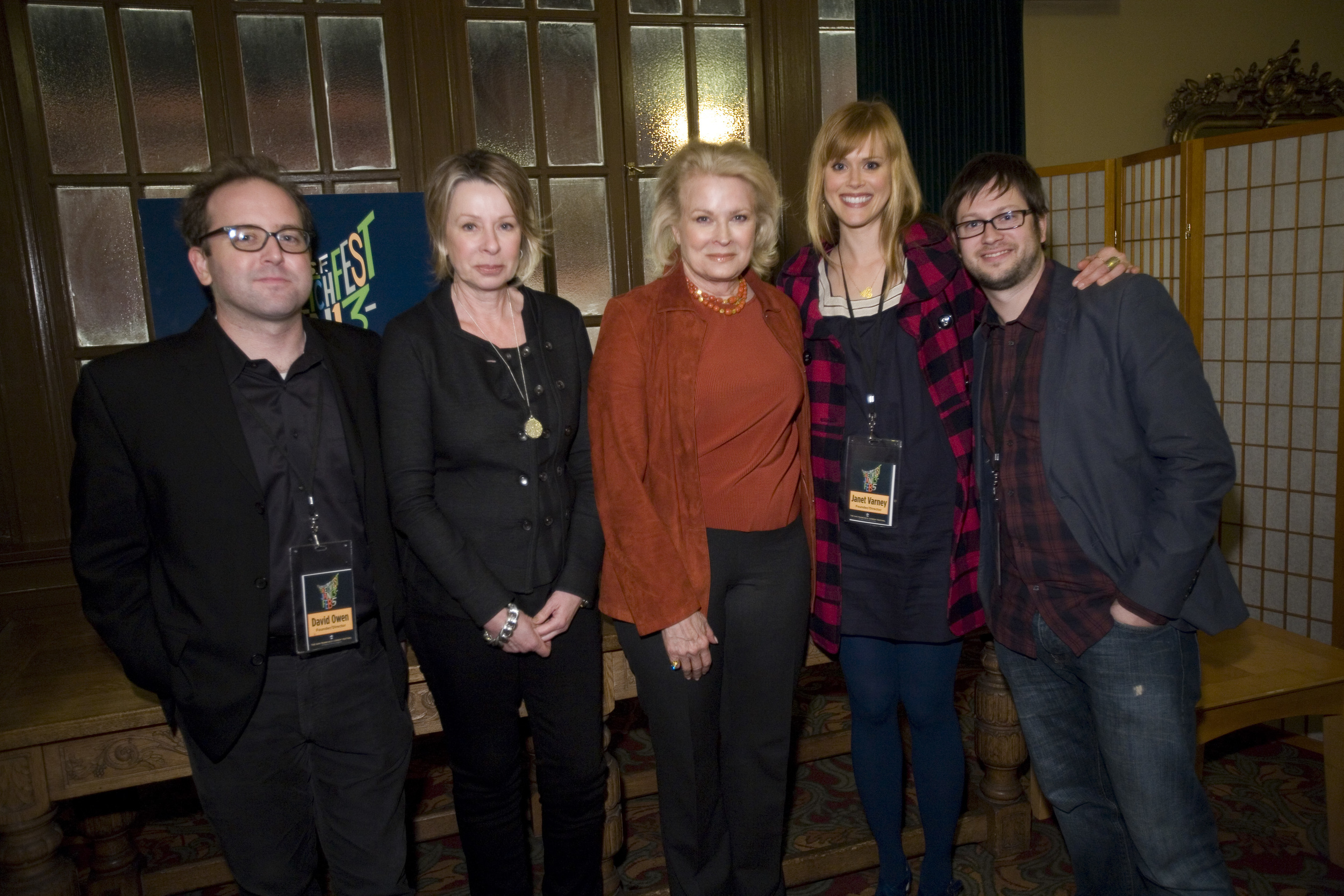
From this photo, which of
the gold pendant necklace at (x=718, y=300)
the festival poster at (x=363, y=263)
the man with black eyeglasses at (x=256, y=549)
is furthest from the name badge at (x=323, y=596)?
the festival poster at (x=363, y=263)

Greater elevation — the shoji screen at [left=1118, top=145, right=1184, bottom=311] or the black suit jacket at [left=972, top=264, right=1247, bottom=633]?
the shoji screen at [left=1118, top=145, right=1184, bottom=311]

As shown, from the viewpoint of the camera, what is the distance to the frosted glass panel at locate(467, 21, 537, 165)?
4.08 meters

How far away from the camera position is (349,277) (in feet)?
10.7

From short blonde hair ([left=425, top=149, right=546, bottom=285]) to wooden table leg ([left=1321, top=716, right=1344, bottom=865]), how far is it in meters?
2.57

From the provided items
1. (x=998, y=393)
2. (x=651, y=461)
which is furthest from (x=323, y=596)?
(x=998, y=393)

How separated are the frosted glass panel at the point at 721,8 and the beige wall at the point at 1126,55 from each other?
6.27 ft

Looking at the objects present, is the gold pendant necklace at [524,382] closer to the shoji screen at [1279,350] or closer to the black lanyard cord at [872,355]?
the black lanyard cord at [872,355]

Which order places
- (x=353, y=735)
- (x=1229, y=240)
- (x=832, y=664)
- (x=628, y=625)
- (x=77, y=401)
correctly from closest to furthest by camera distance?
1. (x=77, y=401)
2. (x=353, y=735)
3. (x=628, y=625)
4. (x=1229, y=240)
5. (x=832, y=664)

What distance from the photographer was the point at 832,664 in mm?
4320

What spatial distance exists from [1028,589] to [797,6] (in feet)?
11.8

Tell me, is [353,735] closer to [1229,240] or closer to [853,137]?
[853,137]

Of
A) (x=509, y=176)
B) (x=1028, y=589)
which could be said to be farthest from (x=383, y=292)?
(x=1028, y=589)

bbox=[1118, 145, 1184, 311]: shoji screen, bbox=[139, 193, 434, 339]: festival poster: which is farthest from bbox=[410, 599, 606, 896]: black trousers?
bbox=[1118, 145, 1184, 311]: shoji screen

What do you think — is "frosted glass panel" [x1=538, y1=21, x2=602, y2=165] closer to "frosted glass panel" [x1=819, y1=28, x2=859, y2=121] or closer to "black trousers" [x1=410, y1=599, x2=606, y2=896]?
"frosted glass panel" [x1=819, y1=28, x2=859, y2=121]
